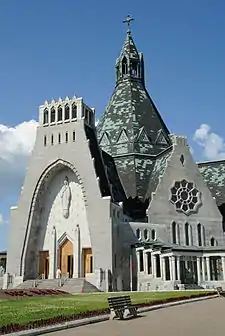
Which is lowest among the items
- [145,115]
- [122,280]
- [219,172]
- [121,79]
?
[122,280]

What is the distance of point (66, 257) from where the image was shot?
50.3m

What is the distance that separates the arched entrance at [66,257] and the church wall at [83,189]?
179 inches

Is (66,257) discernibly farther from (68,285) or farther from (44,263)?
(68,285)

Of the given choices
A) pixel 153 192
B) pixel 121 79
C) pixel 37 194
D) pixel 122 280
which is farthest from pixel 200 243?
pixel 121 79

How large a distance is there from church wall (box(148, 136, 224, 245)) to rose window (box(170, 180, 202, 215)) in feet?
1.46

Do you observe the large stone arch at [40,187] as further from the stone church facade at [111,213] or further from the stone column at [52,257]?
the stone column at [52,257]

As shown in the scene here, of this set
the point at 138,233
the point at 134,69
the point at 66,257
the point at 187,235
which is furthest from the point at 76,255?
the point at 134,69

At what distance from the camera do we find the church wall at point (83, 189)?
151ft

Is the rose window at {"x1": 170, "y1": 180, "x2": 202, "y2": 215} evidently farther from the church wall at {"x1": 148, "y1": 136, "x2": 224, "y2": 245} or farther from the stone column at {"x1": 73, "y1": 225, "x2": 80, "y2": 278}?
the stone column at {"x1": 73, "y1": 225, "x2": 80, "y2": 278}

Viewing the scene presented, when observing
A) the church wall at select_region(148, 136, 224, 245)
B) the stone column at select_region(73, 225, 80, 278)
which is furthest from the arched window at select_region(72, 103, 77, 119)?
the stone column at select_region(73, 225, 80, 278)

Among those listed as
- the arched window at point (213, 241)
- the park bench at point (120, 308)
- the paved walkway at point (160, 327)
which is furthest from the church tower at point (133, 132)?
the paved walkway at point (160, 327)

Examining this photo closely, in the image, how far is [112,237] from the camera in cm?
4578

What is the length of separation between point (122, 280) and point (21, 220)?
14.9 metres

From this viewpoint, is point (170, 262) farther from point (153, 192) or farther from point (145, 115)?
point (145, 115)
